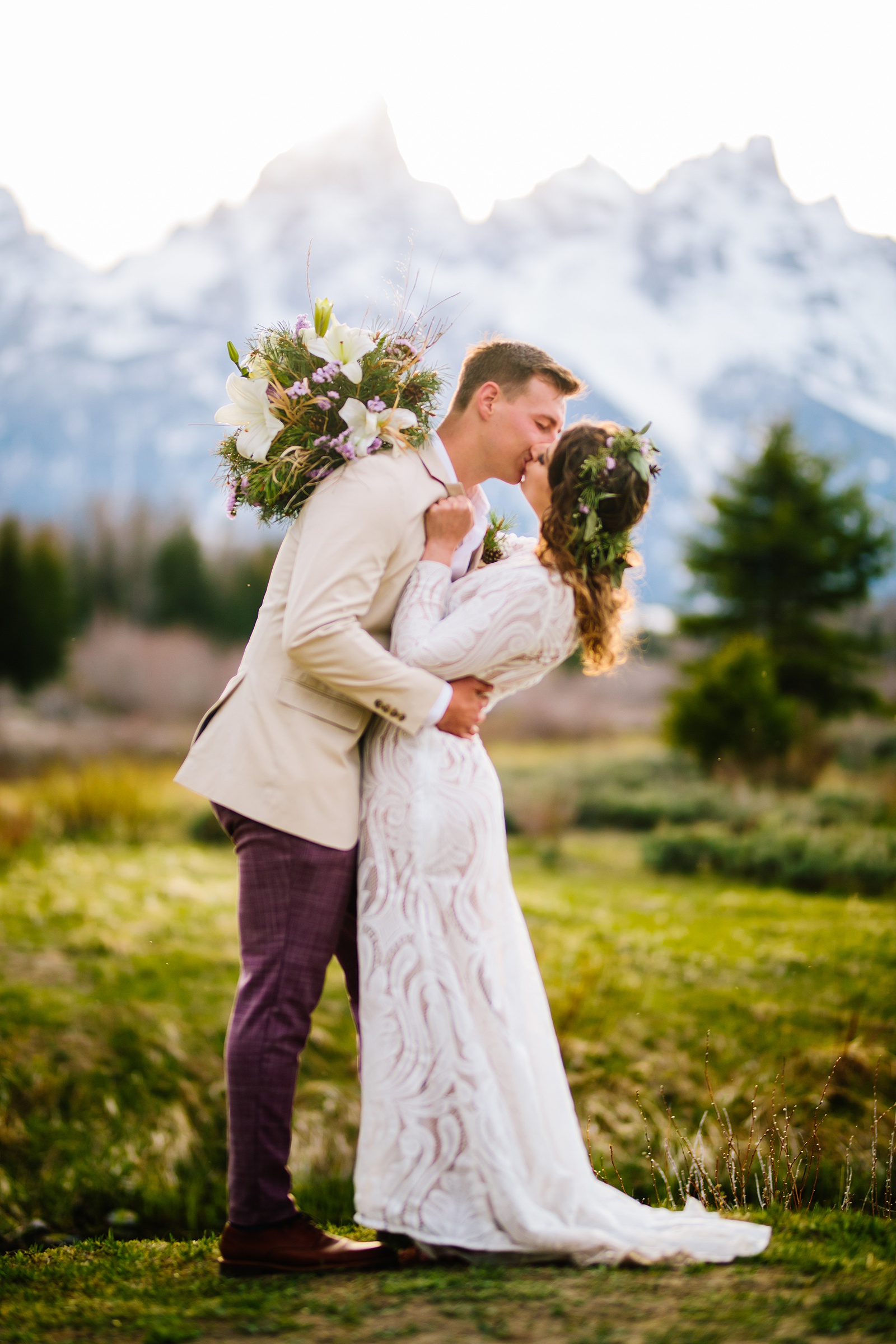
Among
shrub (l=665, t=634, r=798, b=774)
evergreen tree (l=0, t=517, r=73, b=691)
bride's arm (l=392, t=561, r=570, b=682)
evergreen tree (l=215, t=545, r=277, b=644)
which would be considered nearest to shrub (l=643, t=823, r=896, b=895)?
shrub (l=665, t=634, r=798, b=774)

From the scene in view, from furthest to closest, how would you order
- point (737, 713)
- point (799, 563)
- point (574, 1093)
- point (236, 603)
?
point (236, 603) < point (799, 563) < point (737, 713) < point (574, 1093)

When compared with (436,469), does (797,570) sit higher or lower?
higher

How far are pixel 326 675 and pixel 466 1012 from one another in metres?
0.96

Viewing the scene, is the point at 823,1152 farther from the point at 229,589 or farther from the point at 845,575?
the point at 229,589

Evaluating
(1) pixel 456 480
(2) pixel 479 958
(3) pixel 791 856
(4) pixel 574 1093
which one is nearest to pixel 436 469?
(1) pixel 456 480

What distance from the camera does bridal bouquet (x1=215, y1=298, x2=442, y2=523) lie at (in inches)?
118

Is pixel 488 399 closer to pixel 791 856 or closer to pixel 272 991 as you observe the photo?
pixel 272 991

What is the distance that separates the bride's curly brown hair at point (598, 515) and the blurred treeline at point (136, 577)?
841 inches

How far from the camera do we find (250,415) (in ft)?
10.3

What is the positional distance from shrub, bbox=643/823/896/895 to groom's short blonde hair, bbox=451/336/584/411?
31.0 feet

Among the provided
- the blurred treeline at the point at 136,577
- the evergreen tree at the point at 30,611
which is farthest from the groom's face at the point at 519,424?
the blurred treeline at the point at 136,577

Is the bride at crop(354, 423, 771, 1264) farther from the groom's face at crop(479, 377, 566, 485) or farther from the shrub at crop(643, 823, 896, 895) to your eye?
Result: the shrub at crop(643, 823, 896, 895)

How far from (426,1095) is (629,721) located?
24.2 meters

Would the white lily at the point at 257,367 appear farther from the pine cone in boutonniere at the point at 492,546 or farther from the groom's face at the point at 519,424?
the pine cone in boutonniere at the point at 492,546
